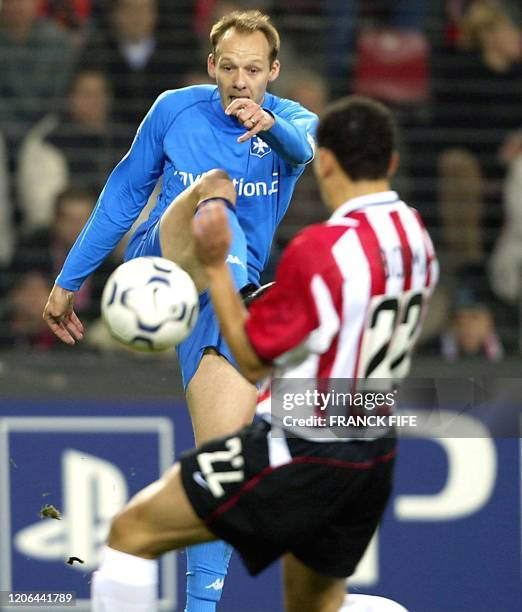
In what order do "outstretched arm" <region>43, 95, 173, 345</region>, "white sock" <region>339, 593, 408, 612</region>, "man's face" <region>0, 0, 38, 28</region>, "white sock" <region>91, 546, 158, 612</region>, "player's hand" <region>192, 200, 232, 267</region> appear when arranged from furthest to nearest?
"man's face" <region>0, 0, 38, 28</region> < "outstretched arm" <region>43, 95, 173, 345</region> < "white sock" <region>339, 593, 408, 612</region> < "white sock" <region>91, 546, 158, 612</region> < "player's hand" <region>192, 200, 232, 267</region>

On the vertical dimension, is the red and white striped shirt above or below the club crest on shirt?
below

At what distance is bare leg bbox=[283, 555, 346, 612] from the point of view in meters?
3.77

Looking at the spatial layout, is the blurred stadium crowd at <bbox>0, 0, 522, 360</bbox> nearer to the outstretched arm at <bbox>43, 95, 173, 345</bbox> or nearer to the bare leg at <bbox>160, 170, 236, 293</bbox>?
the outstretched arm at <bbox>43, 95, 173, 345</bbox>

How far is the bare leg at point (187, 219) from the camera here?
407 cm

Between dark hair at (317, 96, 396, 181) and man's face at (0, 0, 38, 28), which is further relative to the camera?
man's face at (0, 0, 38, 28)

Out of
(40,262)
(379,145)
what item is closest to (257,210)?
(379,145)

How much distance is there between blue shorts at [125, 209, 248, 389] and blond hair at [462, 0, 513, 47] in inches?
130

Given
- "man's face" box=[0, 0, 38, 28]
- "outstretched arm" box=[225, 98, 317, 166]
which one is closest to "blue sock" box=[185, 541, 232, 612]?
"outstretched arm" box=[225, 98, 317, 166]

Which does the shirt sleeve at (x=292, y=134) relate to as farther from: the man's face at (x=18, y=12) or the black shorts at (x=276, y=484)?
the man's face at (x=18, y=12)

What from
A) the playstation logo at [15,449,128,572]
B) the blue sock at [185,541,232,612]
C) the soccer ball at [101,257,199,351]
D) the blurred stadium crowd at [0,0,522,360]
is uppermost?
the blurred stadium crowd at [0,0,522,360]

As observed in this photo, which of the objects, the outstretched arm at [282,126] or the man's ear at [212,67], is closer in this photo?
the outstretched arm at [282,126]

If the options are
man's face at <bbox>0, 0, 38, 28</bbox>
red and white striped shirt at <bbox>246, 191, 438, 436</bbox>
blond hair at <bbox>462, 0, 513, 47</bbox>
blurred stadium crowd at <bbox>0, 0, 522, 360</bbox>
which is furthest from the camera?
blond hair at <bbox>462, 0, 513, 47</bbox>

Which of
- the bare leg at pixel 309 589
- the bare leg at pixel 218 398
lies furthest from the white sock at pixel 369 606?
the bare leg at pixel 218 398

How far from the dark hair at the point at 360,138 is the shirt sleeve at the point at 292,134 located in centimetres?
73
